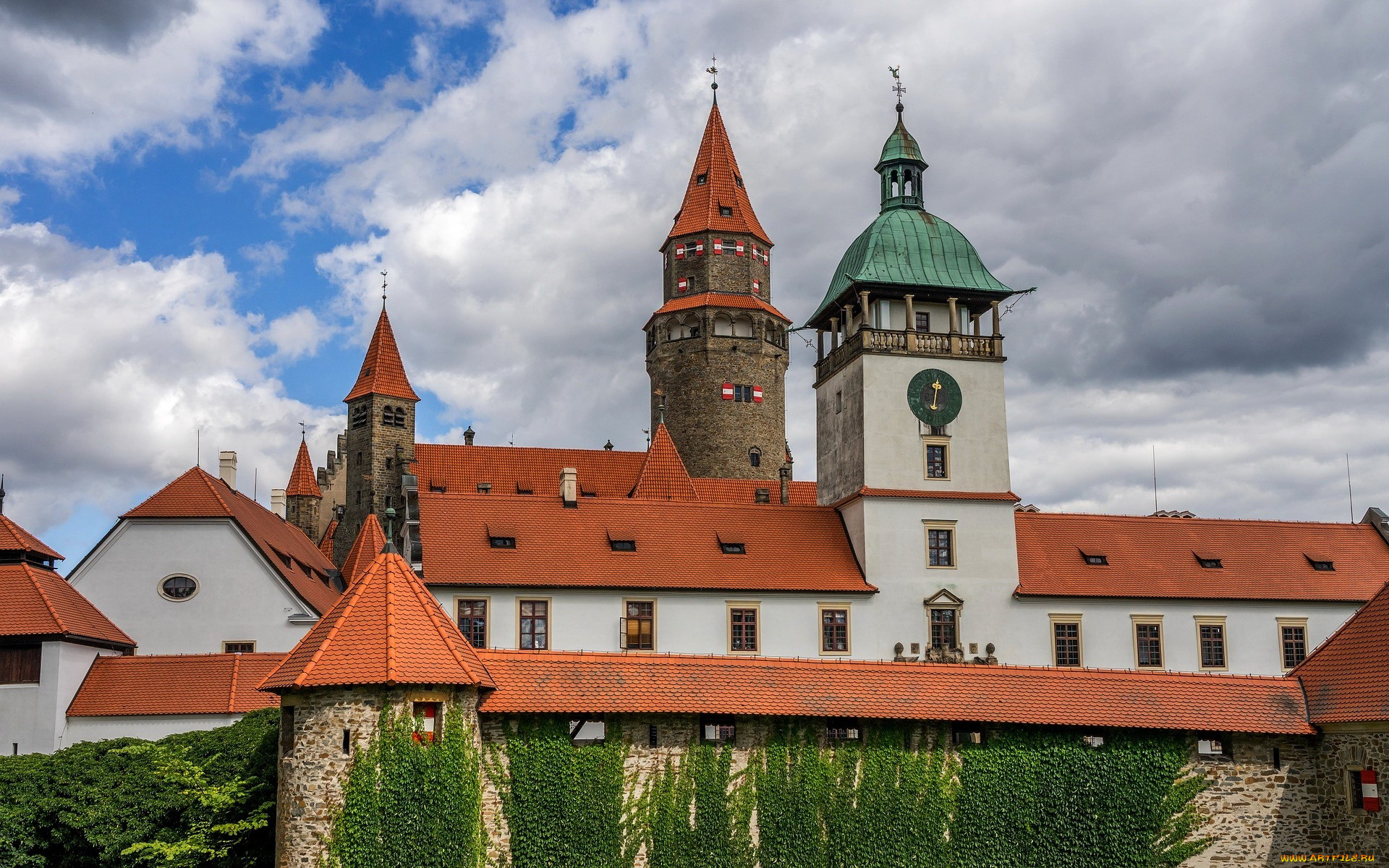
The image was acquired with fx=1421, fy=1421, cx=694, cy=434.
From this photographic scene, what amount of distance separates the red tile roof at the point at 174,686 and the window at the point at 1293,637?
92.7 ft

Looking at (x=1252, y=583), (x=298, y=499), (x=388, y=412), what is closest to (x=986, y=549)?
(x=1252, y=583)

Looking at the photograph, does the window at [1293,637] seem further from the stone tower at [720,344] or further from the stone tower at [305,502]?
the stone tower at [305,502]

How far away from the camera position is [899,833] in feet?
87.7

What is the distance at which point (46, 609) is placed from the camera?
3422cm

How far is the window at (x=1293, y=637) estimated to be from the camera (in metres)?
41.6

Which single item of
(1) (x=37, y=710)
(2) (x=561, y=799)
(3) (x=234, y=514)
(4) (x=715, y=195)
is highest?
(4) (x=715, y=195)

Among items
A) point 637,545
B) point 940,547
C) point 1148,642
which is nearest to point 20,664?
point 637,545

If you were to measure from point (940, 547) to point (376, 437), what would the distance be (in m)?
29.6

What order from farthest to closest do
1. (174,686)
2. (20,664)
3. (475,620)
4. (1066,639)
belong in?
(1066,639)
(475,620)
(174,686)
(20,664)

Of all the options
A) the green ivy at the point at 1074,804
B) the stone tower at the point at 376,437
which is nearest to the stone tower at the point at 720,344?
the stone tower at the point at 376,437

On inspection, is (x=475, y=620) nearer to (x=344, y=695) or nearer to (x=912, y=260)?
(x=344, y=695)

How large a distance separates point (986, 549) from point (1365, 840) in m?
16.1

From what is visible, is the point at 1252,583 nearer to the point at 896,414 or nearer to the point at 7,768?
the point at 896,414

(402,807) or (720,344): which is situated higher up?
(720,344)
